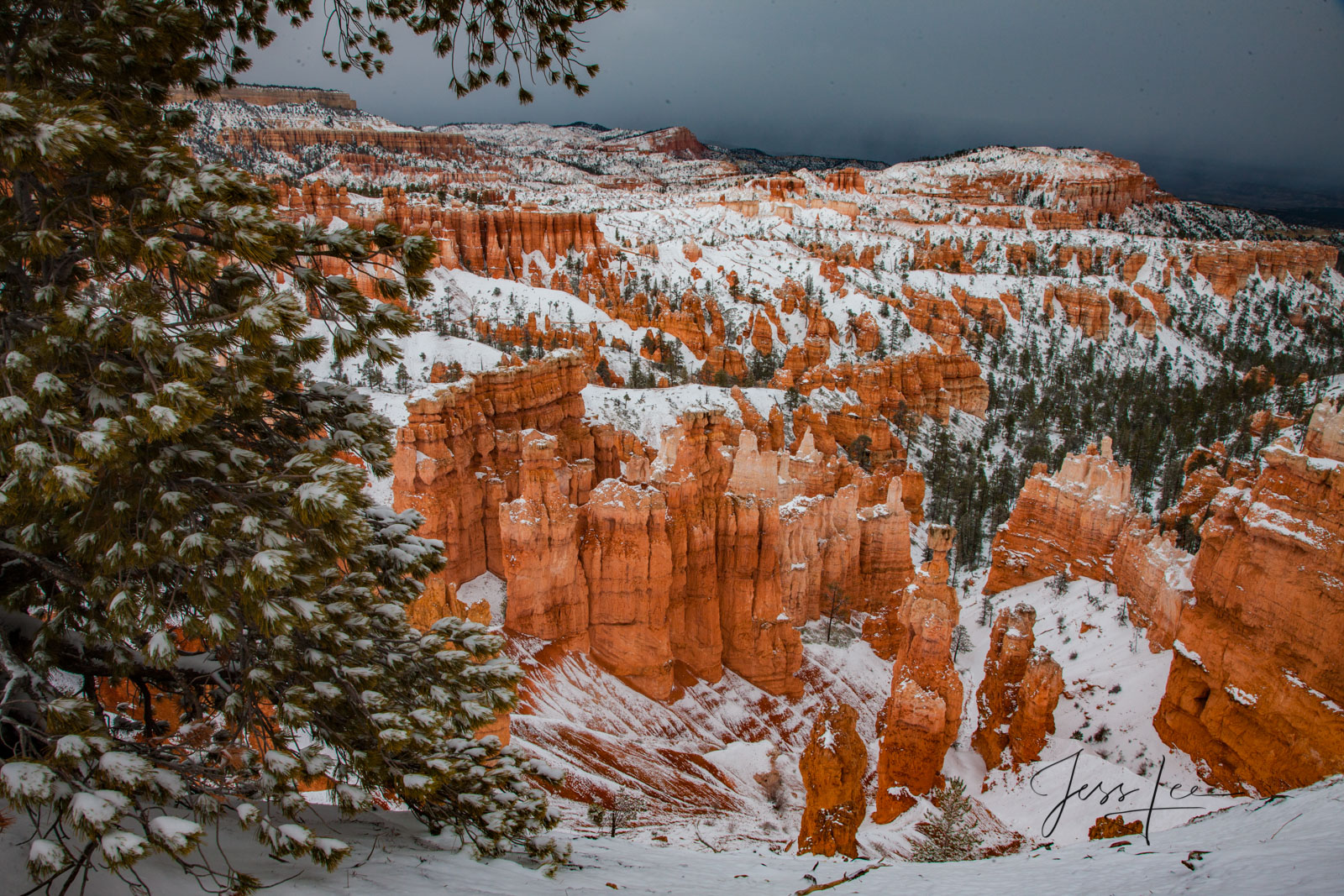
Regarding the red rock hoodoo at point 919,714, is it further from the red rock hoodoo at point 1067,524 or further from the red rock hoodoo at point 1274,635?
the red rock hoodoo at point 1067,524

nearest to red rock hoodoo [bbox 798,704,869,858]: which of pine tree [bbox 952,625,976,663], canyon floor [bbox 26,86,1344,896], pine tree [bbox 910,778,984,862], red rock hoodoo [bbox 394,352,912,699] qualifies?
canyon floor [bbox 26,86,1344,896]

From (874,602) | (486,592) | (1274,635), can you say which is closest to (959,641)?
(874,602)

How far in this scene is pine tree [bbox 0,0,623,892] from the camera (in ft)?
10.7

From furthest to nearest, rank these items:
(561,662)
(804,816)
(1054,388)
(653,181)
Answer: (653,181), (1054,388), (561,662), (804,816)

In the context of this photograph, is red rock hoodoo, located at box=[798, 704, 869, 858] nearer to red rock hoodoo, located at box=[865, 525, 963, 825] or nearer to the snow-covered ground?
red rock hoodoo, located at box=[865, 525, 963, 825]

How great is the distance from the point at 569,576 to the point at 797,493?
12.4 meters

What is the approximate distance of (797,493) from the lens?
28828 millimetres

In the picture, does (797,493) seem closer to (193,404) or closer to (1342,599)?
(1342,599)

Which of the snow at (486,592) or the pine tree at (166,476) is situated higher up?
the pine tree at (166,476)

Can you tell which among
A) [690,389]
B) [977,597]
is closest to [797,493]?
[977,597]

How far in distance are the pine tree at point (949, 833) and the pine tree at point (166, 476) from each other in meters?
9.32

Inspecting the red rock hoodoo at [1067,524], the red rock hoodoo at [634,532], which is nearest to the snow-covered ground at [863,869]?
the red rock hoodoo at [634,532]

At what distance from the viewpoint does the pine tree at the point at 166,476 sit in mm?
3256
